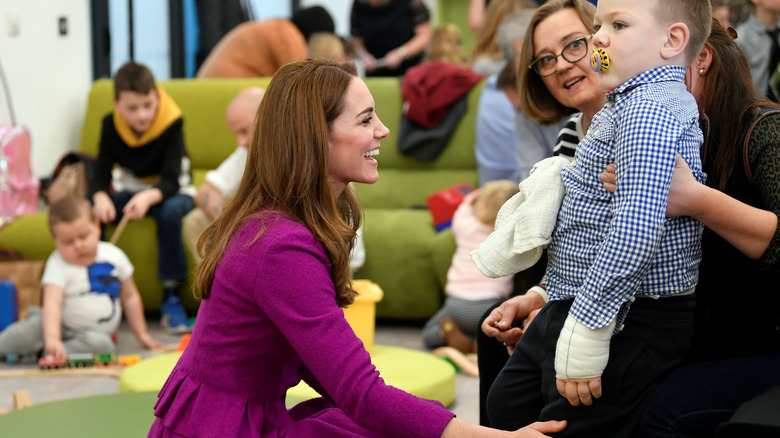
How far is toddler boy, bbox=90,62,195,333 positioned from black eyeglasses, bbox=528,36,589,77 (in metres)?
2.44

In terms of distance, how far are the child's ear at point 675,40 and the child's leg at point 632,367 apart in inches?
15.5

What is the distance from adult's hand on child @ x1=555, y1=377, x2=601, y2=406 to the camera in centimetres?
145

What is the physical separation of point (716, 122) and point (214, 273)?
2.96ft

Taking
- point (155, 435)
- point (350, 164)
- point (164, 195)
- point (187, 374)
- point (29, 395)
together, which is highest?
point (350, 164)

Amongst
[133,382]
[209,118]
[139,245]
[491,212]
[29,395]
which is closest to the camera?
[133,382]

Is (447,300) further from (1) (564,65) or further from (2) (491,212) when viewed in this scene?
(1) (564,65)

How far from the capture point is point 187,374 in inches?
60.4

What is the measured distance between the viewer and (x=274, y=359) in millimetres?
1506

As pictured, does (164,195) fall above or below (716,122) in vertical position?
below

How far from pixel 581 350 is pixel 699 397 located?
0.76 ft

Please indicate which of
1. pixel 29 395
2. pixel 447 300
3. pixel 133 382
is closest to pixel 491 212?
pixel 447 300

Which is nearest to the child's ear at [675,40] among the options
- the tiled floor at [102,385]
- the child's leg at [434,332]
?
the tiled floor at [102,385]

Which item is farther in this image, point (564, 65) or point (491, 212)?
point (491, 212)

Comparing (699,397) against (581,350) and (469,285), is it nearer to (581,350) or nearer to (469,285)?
(581,350)
